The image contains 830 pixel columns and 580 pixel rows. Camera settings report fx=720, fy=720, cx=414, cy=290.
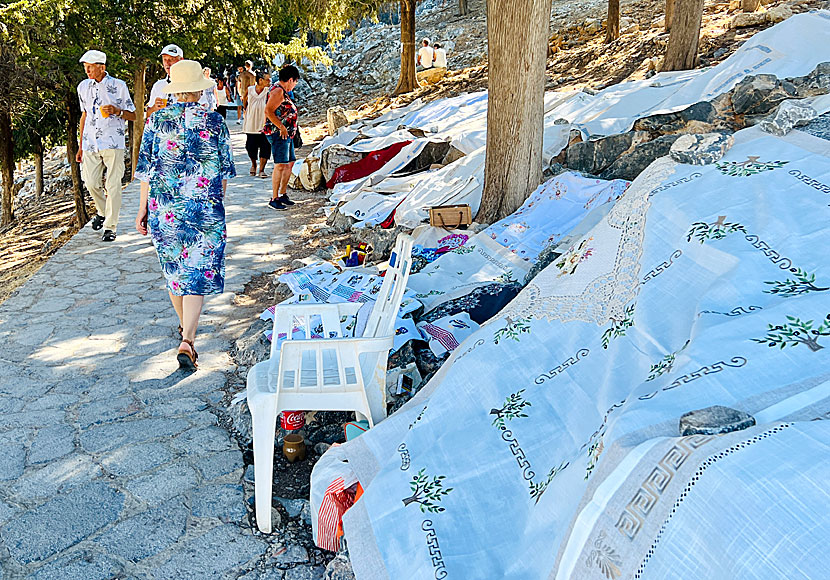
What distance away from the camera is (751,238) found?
2715 millimetres

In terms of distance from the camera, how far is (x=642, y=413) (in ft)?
6.22

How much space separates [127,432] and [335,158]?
6.93 metres

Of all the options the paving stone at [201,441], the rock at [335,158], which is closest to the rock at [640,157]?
the paving stone at [201,441]

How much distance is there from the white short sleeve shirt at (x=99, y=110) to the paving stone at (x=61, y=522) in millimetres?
5120

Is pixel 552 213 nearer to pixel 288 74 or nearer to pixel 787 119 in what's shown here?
pixel 787 119

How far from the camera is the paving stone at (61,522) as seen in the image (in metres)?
2.79

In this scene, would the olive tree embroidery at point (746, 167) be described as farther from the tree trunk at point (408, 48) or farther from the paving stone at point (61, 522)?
the tree trunk at point (408, 48)

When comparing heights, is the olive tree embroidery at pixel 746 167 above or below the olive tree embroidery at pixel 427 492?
above

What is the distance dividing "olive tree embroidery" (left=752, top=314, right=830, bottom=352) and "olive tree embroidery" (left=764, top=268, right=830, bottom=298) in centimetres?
26

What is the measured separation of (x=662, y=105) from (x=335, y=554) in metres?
5.85

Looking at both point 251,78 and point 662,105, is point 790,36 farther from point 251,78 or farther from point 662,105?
point 251,78

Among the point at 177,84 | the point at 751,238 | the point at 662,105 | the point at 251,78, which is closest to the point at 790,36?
the point at 662,105

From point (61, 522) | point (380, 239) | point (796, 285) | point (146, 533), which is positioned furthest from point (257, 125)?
point (796, 285)

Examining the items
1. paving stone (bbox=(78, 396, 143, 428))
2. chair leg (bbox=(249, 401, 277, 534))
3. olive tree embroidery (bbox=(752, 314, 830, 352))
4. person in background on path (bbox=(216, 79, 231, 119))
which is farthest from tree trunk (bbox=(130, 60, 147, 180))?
olive tree embroidery (bbox=(752, 314, 830, 352))
